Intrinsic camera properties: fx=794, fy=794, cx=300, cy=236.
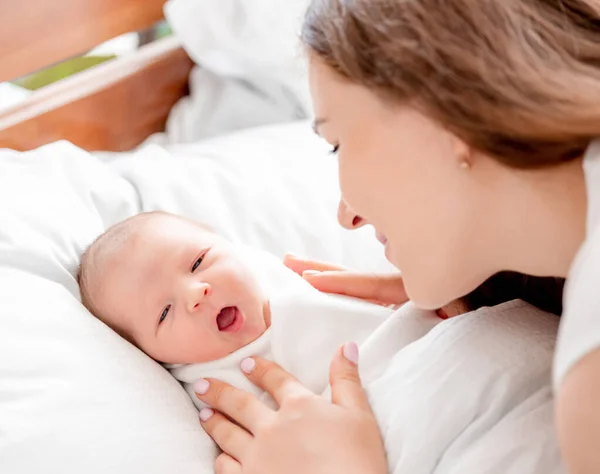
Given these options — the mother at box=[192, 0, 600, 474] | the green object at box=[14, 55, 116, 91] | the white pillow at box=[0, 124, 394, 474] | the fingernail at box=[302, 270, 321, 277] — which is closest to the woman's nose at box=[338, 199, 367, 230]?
the mother at box=[192, 0, 600, 474]

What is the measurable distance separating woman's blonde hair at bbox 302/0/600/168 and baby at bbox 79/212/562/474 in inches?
8.9

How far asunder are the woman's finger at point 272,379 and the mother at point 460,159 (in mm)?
32

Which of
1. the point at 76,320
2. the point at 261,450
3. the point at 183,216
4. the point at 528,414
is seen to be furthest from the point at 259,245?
the point at 528,414

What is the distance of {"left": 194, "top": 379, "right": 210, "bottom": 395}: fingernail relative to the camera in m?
0.96

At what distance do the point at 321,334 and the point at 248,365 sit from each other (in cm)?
10

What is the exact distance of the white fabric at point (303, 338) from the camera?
987mm

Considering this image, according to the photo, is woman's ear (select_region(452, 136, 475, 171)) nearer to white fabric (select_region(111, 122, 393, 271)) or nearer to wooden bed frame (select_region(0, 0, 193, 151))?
white fabric (select_region(111, 122, 393, 271))

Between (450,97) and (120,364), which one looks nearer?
(450,97)

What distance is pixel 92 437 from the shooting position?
84 cm

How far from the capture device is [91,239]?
45.6 inches

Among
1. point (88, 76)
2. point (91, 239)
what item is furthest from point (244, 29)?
point (91, 239)

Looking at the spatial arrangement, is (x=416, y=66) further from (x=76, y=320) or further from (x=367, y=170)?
(x=76, y=320)

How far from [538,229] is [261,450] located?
14.3 inches

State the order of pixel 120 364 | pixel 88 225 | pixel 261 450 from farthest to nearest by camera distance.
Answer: pixel 88 225 < pixel 120 364 < pixel 261 450
